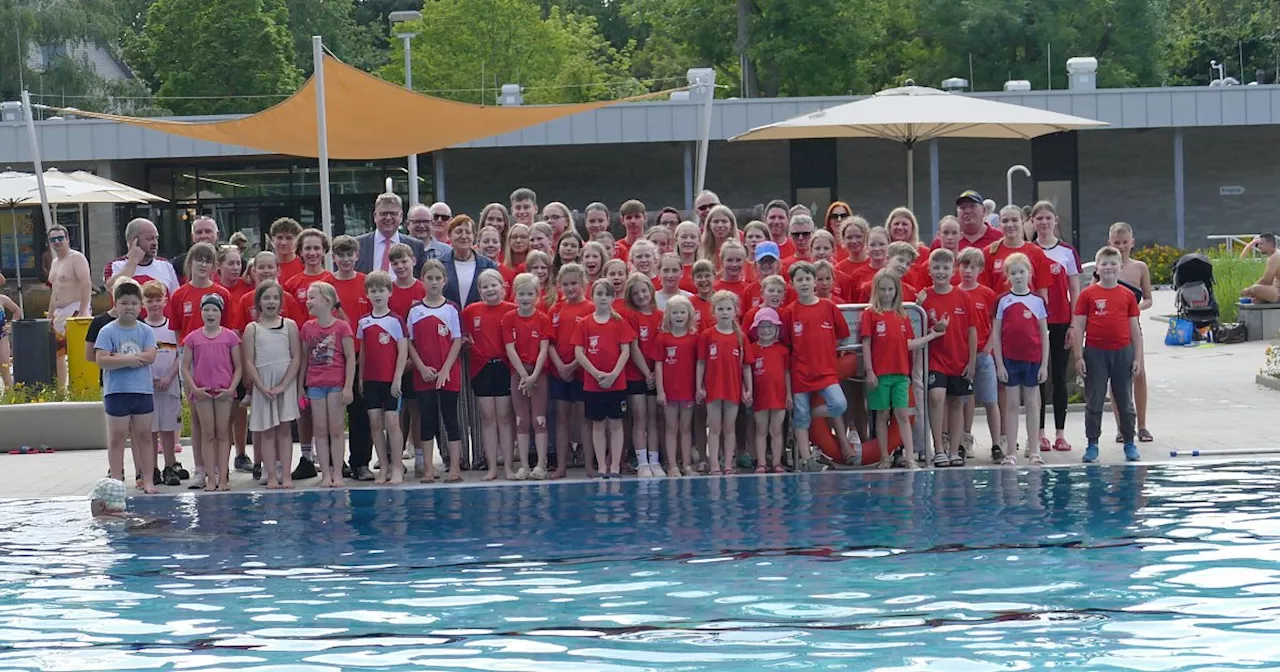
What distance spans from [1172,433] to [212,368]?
7106mm

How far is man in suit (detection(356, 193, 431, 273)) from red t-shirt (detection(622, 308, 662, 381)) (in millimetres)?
1662

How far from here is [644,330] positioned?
444 inches

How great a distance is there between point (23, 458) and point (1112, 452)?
8383 mm

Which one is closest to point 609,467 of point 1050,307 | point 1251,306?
point 1050,307

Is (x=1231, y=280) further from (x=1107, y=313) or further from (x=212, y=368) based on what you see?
(x=212, y=368)

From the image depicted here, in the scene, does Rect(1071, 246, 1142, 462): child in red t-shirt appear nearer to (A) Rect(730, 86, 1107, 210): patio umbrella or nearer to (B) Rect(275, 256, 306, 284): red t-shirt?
(A) Rect(730, 86, 1107, 210): patio umbrella

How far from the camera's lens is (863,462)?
11.6 metres

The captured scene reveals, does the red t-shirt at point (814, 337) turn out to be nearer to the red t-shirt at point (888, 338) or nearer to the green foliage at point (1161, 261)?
the red t-shirt at point (888, 338)

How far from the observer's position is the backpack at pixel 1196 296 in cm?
1941

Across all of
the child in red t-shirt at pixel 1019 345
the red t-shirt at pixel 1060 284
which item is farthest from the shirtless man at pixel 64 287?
the red t-shirt at pixel 1060 284

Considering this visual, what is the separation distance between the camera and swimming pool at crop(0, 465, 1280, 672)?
649 cm

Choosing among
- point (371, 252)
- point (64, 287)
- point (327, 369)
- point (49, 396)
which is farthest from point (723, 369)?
point (64, 287)

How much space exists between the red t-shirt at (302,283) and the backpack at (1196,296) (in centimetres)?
1176

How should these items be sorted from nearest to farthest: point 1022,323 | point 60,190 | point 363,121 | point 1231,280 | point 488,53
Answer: point 1022,323
point 363,121
point 1231,280
point 60,190
point 488,53
